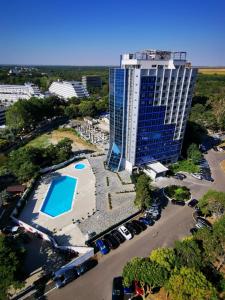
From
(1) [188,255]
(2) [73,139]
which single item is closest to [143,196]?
(1) [188,255]

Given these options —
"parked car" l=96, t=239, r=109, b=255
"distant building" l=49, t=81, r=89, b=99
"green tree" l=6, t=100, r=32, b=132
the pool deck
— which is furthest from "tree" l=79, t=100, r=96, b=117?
"parked car" l=96, t=239, r=109, b=255

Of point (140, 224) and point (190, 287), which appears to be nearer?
point (190, 287)

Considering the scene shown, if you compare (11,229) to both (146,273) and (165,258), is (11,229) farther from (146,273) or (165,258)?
(165,258)

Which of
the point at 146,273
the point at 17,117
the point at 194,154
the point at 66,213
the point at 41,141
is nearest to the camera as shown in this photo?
the point at 146,273

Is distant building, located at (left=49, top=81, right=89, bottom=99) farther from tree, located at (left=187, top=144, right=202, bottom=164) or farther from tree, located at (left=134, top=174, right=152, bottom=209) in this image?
tree, located at (left=134, top=174, right=152, bottom=209)

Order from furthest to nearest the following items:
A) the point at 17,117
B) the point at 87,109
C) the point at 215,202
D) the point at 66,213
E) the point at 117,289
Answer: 1. the point at 87,109
2. the point at 17,117
3. the point at 66,213
4. the point at 215,202
5. the point at 117,289

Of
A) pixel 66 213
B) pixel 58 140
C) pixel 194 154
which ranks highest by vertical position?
pixel 194 154
